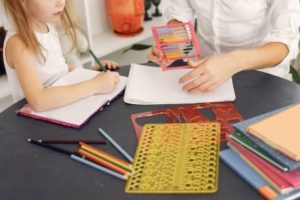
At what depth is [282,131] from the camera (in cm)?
72

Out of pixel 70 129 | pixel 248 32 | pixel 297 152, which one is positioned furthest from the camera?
pixel 248 32

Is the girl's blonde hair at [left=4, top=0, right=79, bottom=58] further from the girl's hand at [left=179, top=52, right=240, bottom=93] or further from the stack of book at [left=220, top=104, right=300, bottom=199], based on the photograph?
the stack of book at [left=220, top=104, right=300, bottom=199]

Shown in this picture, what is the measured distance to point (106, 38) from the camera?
2.12 metres

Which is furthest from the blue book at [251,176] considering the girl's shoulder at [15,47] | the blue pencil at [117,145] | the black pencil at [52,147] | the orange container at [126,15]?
the orange container at [126,15]

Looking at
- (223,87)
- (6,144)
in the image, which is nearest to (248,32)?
(223,87)

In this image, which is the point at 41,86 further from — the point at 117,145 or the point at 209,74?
the point at 209,74

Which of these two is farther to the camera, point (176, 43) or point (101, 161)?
point (176, 43)

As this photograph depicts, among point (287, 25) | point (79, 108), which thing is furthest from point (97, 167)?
point (287, 25)

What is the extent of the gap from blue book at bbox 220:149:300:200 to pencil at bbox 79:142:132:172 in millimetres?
174

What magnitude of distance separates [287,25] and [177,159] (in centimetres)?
55

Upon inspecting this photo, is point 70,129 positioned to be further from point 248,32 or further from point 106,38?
point 106,38

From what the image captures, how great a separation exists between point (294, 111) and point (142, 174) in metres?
0.31

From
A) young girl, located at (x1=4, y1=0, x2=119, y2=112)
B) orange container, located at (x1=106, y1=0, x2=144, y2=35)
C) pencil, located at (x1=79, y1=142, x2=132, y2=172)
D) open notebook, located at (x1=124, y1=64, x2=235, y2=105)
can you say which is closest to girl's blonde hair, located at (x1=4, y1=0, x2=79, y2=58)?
young girl, located at (x1=4, y1=0, x2=119, y2=112)

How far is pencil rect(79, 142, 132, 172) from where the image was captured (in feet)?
2.49
